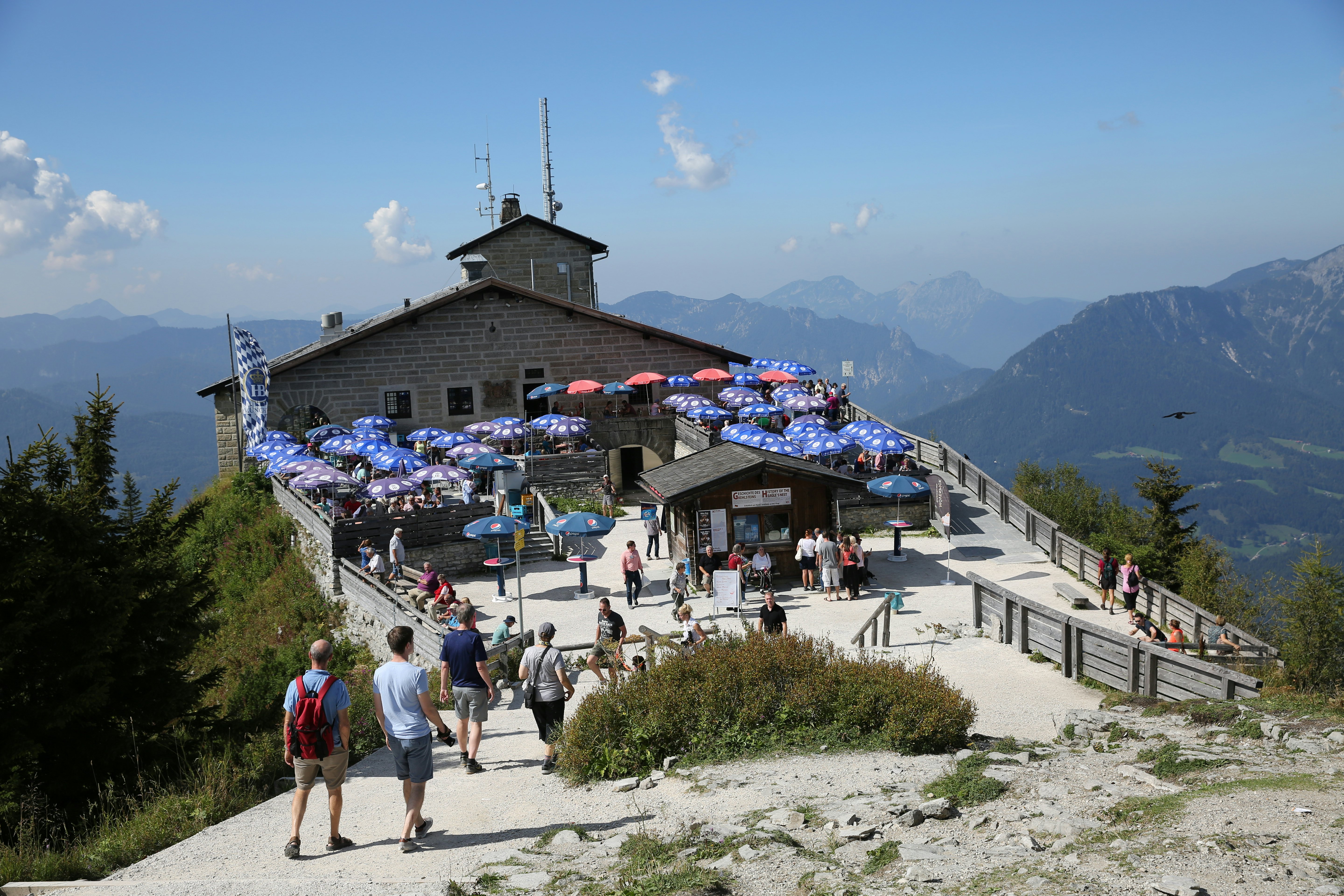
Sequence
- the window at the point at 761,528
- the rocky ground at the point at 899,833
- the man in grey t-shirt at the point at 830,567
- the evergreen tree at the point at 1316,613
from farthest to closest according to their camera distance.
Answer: the evergreen tree at the point at 1316,613, the window at the point at 761,528, the man in grey t-shirt at the point at 830,567, the rocky ground at the point at 899,833

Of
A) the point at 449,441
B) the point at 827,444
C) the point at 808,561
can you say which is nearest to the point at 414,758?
the point at 808,561

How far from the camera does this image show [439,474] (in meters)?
26.2

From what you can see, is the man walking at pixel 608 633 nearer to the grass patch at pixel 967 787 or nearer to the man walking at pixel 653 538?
the grass patch at pixel 967 787

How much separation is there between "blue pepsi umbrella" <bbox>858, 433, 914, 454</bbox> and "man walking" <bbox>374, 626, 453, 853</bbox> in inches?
781

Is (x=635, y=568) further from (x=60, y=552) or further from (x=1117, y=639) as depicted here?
(x=60, y=552)

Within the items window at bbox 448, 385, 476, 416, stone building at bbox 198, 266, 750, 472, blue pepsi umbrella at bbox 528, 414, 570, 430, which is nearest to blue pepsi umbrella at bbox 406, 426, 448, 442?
blue pepsi umbrella at bbox 528, 414, 570, 430

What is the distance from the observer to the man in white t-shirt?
70.0 ft

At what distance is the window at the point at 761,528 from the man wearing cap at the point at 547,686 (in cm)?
1201

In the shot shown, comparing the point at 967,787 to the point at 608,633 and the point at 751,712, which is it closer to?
the point at 751,712

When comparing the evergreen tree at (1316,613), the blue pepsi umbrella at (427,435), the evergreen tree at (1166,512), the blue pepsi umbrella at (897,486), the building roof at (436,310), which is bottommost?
the evergreen tree at (1316,613)

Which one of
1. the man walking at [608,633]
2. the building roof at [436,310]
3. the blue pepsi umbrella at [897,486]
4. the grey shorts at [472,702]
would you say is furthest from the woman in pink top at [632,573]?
the building roof at [436,310]

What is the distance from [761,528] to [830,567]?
6.72 ft

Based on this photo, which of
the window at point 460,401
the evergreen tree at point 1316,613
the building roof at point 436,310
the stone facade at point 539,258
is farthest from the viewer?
the stone facade at point 539,258

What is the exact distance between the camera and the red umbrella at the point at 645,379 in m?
39.2
